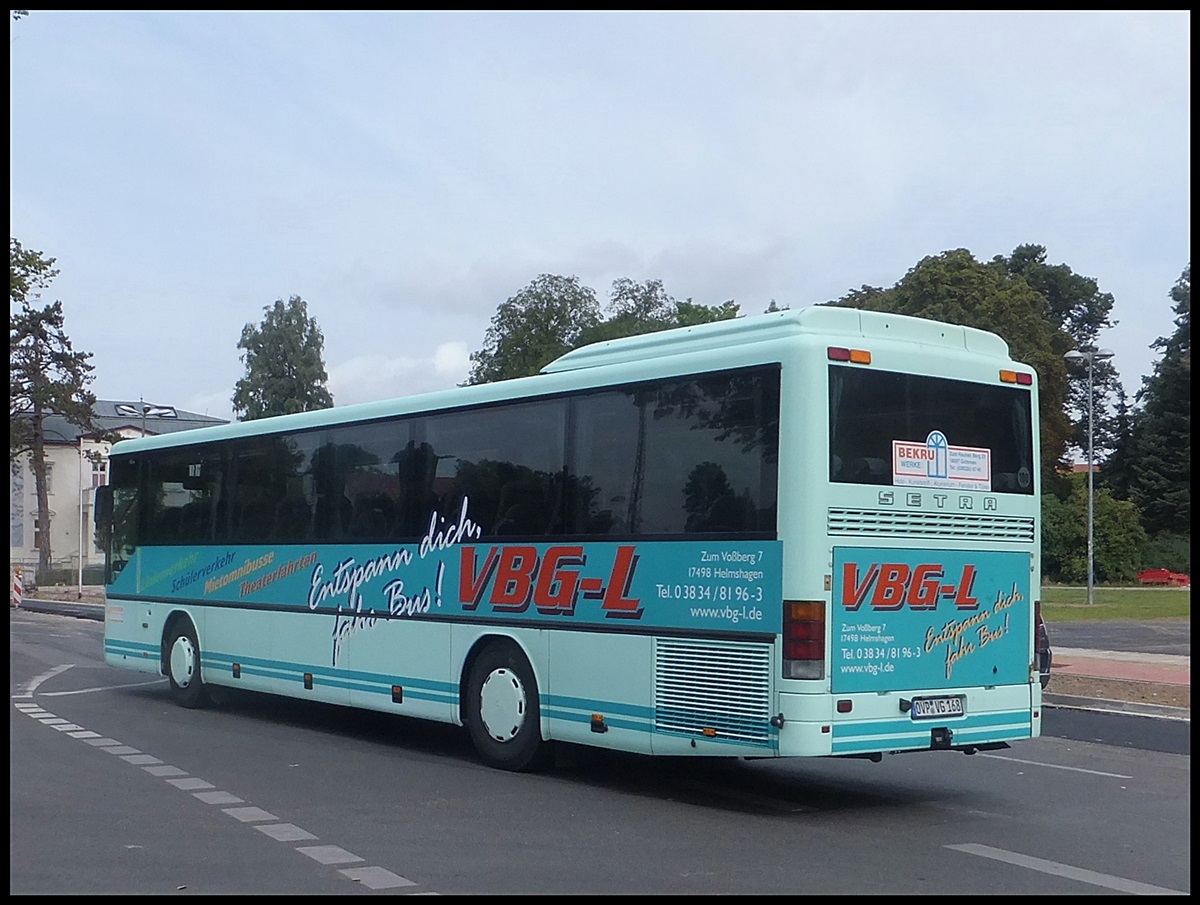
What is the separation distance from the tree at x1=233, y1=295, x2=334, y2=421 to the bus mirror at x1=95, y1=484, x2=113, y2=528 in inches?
3173

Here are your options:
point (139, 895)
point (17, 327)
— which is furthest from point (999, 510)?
point (17, 327)

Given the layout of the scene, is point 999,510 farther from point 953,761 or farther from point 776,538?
point 953,761

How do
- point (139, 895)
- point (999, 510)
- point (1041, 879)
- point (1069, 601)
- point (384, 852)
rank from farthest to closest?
point (1069, 601)
point (999, 510)
point (384, 852)
point (1041, 879)
point (139, 895)

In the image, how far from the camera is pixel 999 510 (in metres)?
11.0

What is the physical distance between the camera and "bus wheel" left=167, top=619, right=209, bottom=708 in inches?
675

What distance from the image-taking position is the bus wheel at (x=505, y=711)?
1194cm

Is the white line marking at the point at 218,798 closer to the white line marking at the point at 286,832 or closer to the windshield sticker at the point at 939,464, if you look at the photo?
the white line marking at the point at 286,832

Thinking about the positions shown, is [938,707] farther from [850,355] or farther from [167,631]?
[167,631]

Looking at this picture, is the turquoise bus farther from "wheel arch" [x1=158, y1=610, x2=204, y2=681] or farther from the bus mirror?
the bus mirror

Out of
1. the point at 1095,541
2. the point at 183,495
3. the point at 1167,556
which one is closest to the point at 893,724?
the point at 183,495

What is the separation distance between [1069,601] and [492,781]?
36.6 metres

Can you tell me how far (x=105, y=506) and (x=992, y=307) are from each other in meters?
50.4

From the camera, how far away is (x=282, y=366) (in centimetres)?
10062

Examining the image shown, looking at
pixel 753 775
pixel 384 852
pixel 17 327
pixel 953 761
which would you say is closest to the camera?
pixel 384 852
